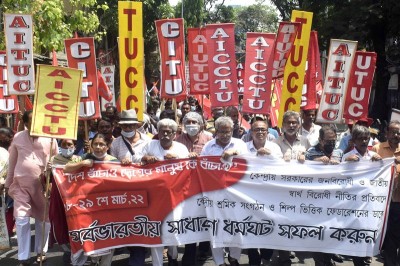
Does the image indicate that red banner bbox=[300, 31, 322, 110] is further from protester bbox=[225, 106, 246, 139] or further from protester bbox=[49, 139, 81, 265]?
protester bbox=[49, 139, 81, 265]

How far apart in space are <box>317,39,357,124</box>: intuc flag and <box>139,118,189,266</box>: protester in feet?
9.16

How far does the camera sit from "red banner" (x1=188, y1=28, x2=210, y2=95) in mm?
8281

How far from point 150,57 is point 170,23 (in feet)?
85.8

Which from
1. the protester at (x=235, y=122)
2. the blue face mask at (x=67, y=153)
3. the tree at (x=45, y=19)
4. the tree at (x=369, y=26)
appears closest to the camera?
the blue face mask at (x=67, y=153)

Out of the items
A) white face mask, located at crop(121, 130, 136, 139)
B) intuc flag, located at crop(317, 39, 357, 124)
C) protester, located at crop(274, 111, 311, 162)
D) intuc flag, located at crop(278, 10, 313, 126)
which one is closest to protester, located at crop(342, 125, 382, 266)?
protester, located at crop(274, 111, 311, 162)

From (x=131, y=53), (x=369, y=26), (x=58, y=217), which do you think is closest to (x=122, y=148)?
(x=58, y=217)

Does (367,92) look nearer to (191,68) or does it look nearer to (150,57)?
(191,68)

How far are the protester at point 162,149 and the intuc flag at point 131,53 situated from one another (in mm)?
1787

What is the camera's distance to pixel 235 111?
27.0 ft

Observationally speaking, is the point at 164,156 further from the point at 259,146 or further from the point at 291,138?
the point at 291,138

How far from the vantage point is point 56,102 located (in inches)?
215

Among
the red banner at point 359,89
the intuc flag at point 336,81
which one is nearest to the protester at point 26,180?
the intuc flag at point 336,81

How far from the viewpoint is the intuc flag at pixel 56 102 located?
5.39 metres

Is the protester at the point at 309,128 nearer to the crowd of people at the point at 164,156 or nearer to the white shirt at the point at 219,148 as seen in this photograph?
the crowd of people at the point at 164,156
